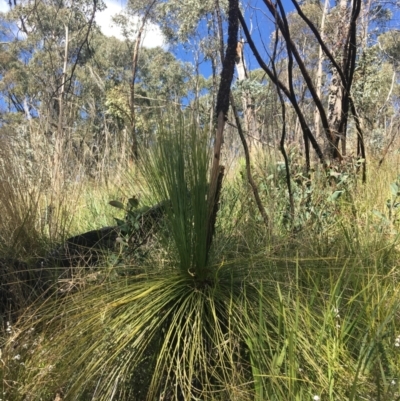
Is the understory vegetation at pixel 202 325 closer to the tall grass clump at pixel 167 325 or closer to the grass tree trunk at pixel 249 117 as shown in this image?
the tall grass clump at pixel 167 325

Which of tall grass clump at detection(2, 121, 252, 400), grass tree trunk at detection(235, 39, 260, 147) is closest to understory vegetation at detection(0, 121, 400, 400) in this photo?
tall grass clump at detection(2, 121, 252, 400)

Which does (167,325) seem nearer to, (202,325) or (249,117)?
(202,325)

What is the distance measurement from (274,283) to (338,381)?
1.24 feet

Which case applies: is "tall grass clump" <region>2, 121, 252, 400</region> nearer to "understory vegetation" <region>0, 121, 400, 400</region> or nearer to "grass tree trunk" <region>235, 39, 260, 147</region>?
"understory vegetation" <region>0, 121, 400, 400</region>

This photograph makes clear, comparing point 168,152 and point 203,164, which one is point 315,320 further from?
point 168,152

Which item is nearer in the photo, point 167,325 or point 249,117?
point 167,325

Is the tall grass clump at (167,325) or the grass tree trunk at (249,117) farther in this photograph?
the grass tree trunk at (249,117)

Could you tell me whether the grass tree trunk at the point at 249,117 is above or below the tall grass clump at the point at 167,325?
above

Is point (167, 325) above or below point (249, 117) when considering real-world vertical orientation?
below

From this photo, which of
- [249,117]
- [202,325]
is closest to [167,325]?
[202,325]

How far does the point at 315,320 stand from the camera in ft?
4.27

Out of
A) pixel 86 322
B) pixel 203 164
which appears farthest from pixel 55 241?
pixel 203 164

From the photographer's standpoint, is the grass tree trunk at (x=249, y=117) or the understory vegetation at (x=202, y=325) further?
the grass tree trunk at (x=249, y=117)

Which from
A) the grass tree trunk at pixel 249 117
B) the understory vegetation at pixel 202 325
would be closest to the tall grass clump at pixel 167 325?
the understory vegetation at pixel 202 325
